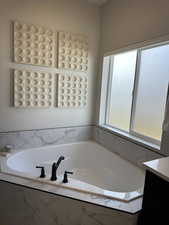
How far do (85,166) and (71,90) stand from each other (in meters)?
1.18

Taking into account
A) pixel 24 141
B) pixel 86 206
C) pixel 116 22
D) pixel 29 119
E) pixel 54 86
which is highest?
pixel 116 22

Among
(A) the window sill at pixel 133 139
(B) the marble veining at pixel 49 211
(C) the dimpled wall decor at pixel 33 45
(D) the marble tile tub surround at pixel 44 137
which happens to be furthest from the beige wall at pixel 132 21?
(B) the marble veining at pixel 49 211

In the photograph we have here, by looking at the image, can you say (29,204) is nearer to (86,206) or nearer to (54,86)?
(86,206)

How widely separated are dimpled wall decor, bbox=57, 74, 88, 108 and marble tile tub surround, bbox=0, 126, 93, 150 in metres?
0.40

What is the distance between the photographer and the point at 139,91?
2121 millimetres

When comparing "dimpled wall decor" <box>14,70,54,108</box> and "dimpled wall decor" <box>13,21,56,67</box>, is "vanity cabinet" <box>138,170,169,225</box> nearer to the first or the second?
"dimpled wall decor" <box>14,70,54,108</box>

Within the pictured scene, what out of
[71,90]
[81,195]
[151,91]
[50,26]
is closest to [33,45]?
[50,26]

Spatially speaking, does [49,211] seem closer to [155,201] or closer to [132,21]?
[155,201]

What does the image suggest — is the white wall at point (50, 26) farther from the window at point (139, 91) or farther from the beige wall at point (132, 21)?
the window at point (139, 91)

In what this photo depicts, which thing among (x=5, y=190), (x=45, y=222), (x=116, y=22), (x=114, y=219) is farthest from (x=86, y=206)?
(x=116, y=22)

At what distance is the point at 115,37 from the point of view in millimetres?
2338

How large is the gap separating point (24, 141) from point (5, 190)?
854 mm

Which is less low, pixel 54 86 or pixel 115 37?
pixel 115 37

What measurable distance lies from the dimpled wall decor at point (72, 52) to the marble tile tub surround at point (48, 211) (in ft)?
5.38
